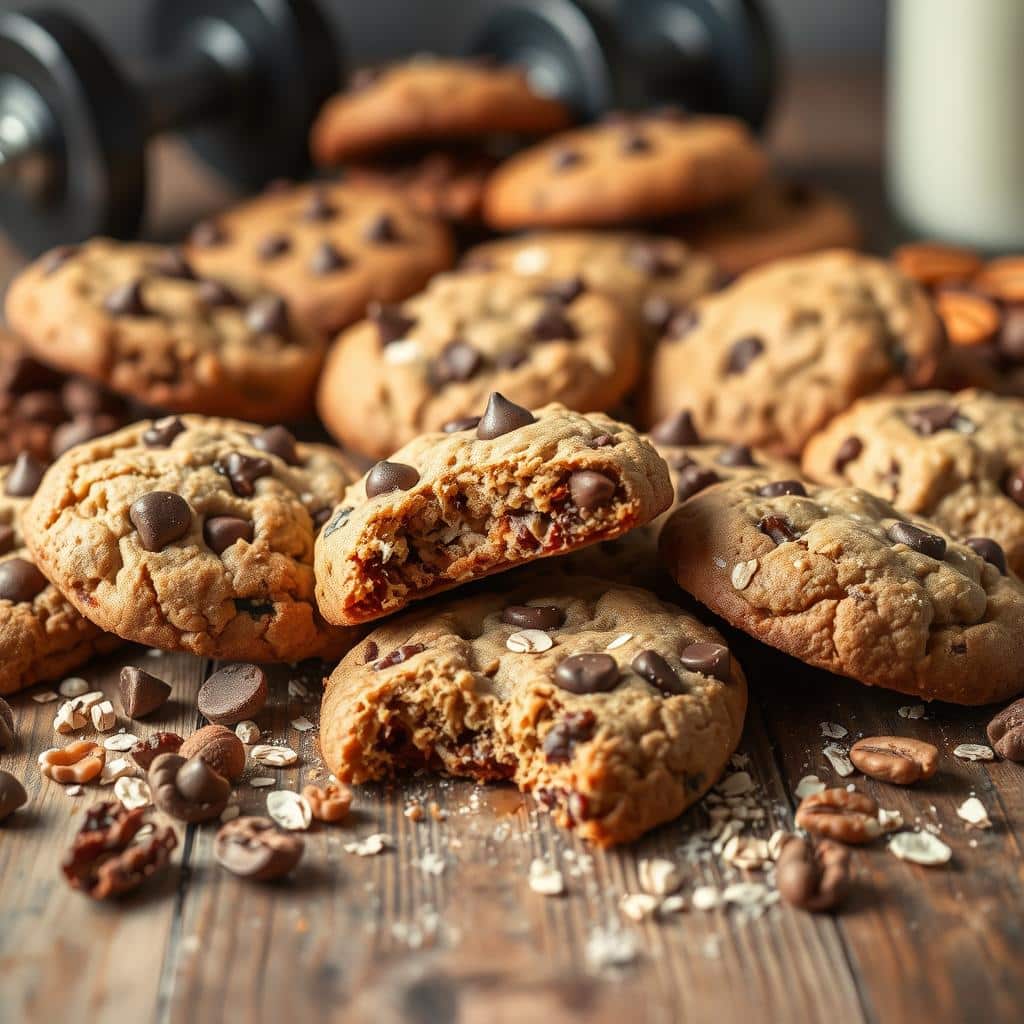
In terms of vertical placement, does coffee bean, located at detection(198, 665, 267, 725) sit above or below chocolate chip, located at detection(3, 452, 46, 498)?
below

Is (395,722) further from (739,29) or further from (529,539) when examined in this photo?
(739,29)

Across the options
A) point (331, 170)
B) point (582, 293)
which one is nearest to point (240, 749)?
point (582, 293)

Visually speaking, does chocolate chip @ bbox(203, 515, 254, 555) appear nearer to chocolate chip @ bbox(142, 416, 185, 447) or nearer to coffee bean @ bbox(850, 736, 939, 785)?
chocolate chip @ bbox(142, 416, 185, 447)

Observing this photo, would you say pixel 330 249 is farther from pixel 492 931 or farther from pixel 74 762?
pixel 492 931

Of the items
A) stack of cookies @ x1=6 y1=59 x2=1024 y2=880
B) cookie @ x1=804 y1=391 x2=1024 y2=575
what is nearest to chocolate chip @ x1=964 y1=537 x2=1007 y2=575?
stack of cookies @ x1=6 y1=59 x2=1024 y2=880

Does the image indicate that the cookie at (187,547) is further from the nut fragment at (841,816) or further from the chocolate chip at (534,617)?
the nut fragment at (841,816)

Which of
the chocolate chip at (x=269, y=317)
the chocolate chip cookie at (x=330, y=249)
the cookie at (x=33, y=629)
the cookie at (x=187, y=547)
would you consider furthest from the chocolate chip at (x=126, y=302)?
the cookie at (x=33, y=629)
